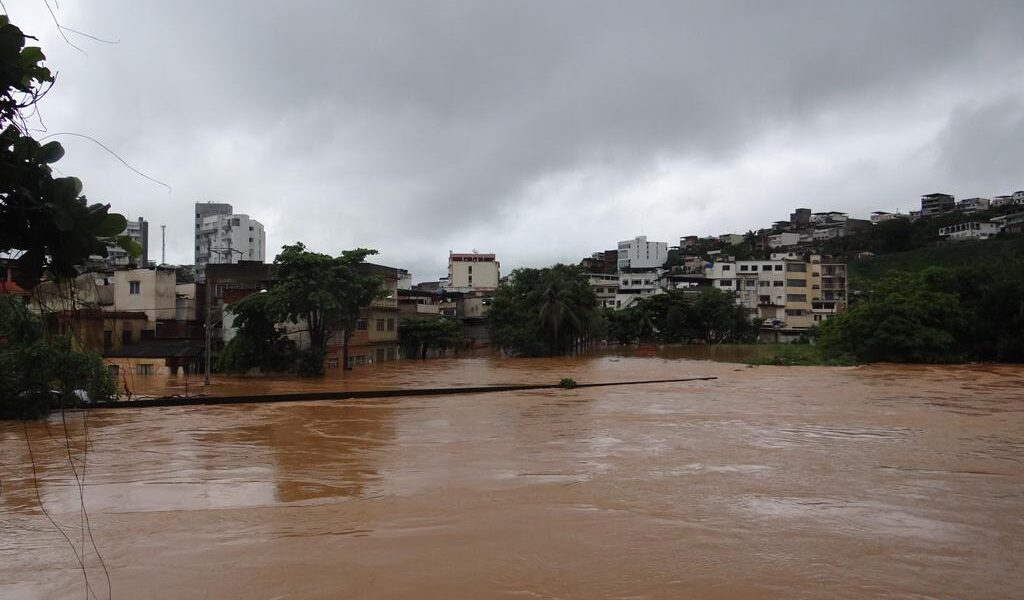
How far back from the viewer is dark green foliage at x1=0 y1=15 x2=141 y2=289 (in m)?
2.49

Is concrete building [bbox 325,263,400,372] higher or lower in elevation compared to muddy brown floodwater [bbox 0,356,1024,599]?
higher

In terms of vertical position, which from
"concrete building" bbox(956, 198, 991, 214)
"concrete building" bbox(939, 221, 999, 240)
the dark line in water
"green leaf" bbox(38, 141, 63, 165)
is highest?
"concrete building" bbox(956, 198, 991, 214)

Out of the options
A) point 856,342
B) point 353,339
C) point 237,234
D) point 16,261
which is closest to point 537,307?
point 353,339

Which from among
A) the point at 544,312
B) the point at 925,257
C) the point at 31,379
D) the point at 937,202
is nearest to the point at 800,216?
the point at 937,202

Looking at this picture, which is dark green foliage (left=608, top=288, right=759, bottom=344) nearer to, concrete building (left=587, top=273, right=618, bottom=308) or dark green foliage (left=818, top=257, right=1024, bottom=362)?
concrete building (left=587, top=273, right=618, bottom=308)

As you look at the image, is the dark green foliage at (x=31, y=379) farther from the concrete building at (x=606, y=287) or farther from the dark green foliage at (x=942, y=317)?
the concrete building at (x=606, y=287)

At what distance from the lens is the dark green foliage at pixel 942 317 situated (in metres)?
37.0

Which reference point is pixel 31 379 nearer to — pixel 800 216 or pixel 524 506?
pixel 524 506

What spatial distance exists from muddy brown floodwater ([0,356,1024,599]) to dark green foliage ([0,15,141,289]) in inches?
60.6

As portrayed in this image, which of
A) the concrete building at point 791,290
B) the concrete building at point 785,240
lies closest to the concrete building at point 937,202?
the concrete building at point 785,240

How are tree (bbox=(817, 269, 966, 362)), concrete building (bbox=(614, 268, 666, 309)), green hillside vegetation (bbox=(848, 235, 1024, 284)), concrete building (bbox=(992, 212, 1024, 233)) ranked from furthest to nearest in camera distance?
concrete building (bbox=(992, 212, 1024, 233)) → concrete building (bbox=(614, 268, 666, 309)) → green hillside vegetation (bbox=(848, 235, 1024, 284)) → tree (bbox=(817, 269, 966, 362))

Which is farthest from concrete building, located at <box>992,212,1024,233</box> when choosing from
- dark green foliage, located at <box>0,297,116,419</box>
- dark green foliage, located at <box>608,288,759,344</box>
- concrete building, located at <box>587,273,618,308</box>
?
dark green foliage, located at <box>0,297,116,419</box>

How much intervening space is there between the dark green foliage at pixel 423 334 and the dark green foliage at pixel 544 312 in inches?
196

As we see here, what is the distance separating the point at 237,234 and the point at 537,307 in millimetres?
34776
